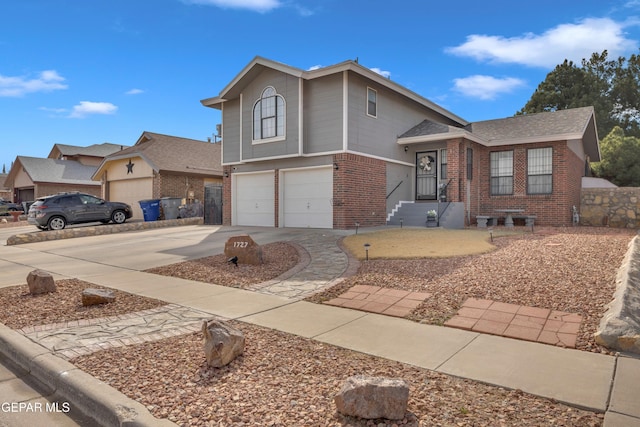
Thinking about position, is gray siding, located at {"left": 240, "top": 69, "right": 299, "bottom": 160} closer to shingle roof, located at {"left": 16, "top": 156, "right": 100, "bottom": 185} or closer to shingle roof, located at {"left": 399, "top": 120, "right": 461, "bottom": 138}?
shingle roof, located at {"left": 399, "top": 120, "right": 461, "bottom": 138}

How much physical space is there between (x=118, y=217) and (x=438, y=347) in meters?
20.4

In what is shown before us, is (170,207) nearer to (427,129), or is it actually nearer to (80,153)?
(427,129)

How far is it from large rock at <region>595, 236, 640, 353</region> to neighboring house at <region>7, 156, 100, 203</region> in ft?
126

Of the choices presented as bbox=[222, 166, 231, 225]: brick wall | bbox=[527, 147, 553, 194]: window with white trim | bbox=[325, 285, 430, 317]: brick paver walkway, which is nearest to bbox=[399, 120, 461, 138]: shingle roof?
bbox=[527, 147, 553, 194]: window with white trim

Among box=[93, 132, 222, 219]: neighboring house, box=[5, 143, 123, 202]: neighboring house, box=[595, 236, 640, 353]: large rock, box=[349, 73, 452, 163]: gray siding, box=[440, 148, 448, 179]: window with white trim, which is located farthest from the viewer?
box=[5, 143, 123, 202]: neighboring house

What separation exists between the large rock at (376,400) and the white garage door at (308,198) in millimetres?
12025

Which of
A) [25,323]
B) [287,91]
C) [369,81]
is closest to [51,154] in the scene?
[287,91]

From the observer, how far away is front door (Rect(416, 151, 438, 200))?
17609mm

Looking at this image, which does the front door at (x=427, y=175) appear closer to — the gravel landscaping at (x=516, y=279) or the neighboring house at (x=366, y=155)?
the neighboring house at (x=366, y=155)

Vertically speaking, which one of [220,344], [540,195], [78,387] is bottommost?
[78,387]

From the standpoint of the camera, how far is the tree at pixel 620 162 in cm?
2614

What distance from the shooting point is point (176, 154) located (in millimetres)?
25234

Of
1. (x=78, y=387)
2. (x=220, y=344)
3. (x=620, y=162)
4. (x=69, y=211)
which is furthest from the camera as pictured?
(x=620, y=162)

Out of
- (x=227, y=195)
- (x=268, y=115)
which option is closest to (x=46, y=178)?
(x=227, y=195)
